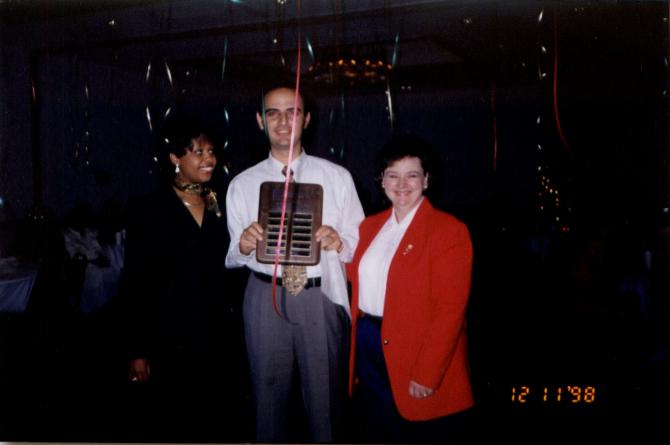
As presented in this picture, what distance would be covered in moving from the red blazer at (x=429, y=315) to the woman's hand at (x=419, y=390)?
16 mm

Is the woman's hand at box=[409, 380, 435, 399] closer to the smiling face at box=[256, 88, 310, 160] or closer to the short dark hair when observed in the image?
the short dark hair

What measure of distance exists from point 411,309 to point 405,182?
41 centimetres

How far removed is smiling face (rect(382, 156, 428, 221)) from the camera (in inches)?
60.4

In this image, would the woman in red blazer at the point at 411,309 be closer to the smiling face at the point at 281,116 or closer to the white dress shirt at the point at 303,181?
the white dress shirt at the point at 303,181

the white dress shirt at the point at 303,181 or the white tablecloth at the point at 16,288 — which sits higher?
the white dress shirt at the point at 303,181

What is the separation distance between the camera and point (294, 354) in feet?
5.46

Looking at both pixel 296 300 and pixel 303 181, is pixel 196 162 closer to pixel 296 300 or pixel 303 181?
pixel 303 181

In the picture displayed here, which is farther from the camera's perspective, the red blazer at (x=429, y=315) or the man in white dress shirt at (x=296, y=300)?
the man in white dress shirt at (x=296, y=300)

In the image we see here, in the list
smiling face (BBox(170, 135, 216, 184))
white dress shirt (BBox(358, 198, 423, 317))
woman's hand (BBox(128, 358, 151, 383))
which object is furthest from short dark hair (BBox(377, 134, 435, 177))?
woman's hand (BBox(128, 358, 151, 383))

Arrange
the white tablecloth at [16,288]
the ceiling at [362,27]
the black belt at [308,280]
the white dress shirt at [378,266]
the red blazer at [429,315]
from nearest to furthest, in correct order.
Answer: the red blazer at [429,315] → the white dress shirt at [378,266] → the black belt at [308,280] → the white tablecloth at [16,288] → the ceiling at [362,27]

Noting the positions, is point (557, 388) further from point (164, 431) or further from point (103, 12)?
point (103, 12)

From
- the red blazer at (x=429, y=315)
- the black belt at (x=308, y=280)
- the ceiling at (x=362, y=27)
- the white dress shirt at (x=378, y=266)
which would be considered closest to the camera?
the red blazer at (x=429, y=315)

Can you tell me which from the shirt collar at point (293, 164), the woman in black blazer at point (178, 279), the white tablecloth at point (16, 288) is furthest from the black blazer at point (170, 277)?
the white tablecloth at point (16, 288)

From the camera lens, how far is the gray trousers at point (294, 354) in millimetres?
1625
